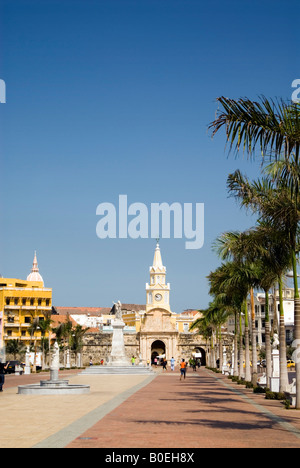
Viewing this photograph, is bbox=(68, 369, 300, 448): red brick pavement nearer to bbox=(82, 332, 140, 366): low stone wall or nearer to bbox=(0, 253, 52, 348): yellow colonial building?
bbox=(0, 253, 52, 348): yellow colonial building

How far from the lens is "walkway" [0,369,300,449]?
11539 millimetres

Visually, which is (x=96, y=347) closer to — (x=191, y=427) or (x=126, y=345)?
(x=126, y=345)

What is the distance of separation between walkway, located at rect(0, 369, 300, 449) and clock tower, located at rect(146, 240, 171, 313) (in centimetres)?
9040

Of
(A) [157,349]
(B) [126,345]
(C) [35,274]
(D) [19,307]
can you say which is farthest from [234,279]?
(C) [35,274]

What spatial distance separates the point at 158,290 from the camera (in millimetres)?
113500

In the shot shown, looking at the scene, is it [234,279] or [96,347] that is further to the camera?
[96,347]

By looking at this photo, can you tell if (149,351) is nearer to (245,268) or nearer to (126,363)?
(126,363)

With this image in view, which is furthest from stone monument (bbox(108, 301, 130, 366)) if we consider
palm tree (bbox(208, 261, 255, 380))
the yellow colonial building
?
the yellow colonial building

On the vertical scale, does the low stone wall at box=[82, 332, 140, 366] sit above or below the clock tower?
below

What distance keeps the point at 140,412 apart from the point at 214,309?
119 ft

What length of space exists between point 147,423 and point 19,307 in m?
77.7

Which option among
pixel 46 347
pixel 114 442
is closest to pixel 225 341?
pixel 46 347

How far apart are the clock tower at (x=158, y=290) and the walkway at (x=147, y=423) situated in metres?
90.4

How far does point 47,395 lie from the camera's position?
2559 centimetres
